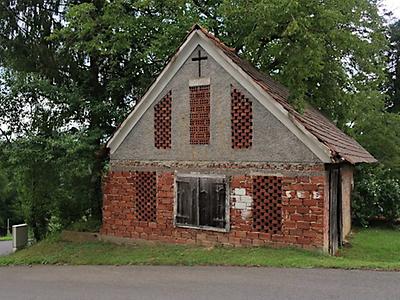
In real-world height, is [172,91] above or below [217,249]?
above

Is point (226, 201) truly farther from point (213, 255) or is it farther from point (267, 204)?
point (213, 255)

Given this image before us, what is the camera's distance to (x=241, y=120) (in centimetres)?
1202

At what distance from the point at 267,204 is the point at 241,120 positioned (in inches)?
92.8

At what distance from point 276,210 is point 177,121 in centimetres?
391

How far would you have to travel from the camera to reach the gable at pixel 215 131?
11.4 metres

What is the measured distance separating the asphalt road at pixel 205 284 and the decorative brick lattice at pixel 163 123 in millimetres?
4142

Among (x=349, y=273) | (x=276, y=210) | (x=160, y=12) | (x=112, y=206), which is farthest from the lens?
(x=160, y=12)

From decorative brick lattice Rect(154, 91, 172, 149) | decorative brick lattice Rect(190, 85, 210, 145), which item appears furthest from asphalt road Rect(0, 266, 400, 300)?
decorative brick lattice Rect(154, 91, 172, 149)

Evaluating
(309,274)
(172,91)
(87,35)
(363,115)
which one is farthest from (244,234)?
(363,115)

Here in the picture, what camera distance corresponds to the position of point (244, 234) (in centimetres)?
1184

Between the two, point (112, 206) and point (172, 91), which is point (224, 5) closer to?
point (172, 91)

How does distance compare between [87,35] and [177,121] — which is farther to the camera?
[87,35]

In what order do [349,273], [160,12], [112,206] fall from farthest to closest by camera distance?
1. [160,12]
2. [112,206]
3. [349,273]

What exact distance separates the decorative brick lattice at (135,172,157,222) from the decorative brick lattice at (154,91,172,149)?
3.24ft
